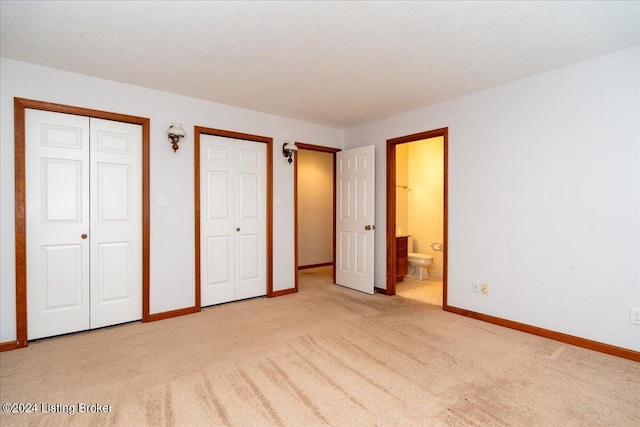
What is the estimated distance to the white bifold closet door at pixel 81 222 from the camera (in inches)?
Result: 112

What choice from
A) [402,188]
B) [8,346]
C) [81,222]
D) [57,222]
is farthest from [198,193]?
[402,188]

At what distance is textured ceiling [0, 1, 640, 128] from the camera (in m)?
2.01

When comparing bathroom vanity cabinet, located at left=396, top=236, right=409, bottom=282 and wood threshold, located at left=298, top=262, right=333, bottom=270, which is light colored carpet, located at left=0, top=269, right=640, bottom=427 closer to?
bathroom vanity cabinet, located at left=396, top=236, right=409, bottom=282

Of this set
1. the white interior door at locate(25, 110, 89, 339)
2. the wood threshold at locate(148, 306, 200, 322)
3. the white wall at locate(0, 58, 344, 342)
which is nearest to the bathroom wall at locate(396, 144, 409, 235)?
the white wall at locate(0, 58, 344, 342)

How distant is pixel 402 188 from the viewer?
5.87 metres

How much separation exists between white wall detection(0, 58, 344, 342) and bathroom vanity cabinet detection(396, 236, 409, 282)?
169cm

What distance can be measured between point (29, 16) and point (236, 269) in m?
2.92

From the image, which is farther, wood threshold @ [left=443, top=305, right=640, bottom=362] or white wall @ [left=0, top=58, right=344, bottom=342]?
white wall @ [left=0, top=58, right=344, bottom=342]

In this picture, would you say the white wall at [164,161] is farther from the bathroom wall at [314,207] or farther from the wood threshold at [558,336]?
the wood threshold at [558,336]

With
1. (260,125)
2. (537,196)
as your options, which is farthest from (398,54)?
(260,125)

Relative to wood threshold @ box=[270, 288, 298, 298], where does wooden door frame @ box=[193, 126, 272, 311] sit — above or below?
above

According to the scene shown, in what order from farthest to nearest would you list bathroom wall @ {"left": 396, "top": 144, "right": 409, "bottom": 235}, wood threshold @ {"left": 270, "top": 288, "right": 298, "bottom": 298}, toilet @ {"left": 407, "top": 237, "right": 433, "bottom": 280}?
bathroom wall @ {"left": 396, "top": 144, "right": 409, "bottom": 235}
toilet @ {"left": 407, "top": 237, "right": 433, "bottom": 280}
wood threshold @ {"left": 270, "top": 288, "right": 298, "bottom": 298}

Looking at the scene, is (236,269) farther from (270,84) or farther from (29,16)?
(29,16)

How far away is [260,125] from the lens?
4148mm
